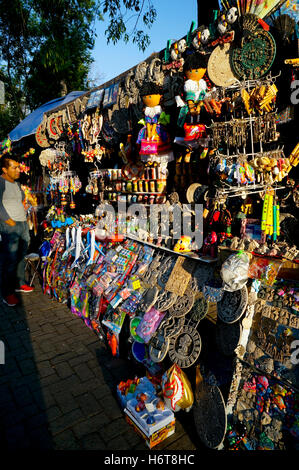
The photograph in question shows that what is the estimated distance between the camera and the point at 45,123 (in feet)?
24.4

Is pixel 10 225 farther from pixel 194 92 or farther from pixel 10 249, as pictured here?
pixel 194 92

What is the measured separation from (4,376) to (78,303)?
157cm

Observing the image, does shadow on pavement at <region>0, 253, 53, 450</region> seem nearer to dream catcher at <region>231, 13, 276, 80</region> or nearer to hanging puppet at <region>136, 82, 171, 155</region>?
hanging puppet at <region>136, 82, 171, 155</region>

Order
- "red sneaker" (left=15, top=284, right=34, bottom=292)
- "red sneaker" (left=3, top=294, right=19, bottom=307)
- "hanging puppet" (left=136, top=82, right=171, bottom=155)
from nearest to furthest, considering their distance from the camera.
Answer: "hanging puppet" (left=136, top=82, right=171, bottom=155)
"red sneaker" (left=3, top=294, right=19, bottom=307)
"red sneaker" (left=15, top=284, right=34, bottom=292)

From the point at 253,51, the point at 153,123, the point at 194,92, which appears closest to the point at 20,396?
the point at 153,123

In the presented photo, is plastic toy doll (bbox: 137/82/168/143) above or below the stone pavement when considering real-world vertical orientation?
above

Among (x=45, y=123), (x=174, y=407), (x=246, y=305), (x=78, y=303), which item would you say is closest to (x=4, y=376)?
(x=78, y=303)

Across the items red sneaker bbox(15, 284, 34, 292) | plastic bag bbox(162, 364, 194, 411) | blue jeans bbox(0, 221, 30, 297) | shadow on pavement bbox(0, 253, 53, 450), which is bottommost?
shadow on pavement bbox(0, 253, 53, 450)

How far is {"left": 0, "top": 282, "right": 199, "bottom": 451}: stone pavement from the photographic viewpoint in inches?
106

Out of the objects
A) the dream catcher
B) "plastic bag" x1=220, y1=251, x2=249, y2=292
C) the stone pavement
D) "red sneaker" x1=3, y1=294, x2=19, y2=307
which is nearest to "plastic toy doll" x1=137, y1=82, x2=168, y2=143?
the dream catcher

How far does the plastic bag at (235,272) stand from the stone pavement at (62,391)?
4.83 feet

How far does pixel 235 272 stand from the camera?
98.2 inches

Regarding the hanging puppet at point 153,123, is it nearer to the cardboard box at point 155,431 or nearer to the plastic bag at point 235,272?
the plastic bag at point 235,272
